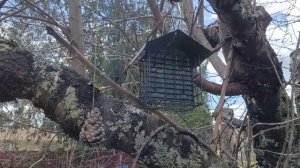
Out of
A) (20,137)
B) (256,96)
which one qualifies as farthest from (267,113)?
(20,137)

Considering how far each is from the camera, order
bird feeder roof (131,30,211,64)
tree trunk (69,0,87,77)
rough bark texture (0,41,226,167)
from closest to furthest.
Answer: rough bark texture (0,41,226,167) → bird feeder roof (131,30,211,64) → tree trunk (69,0,87,77)

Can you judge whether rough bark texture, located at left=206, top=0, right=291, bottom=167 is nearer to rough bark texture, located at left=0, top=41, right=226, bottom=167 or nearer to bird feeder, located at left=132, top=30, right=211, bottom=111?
bird feeder, located at left=132, top=30, right=211, bottom=111

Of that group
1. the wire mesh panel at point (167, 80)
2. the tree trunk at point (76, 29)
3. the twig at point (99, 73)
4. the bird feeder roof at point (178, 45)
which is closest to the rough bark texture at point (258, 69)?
the bird feeder roof at point (178, 45)

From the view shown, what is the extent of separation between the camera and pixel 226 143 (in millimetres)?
2346

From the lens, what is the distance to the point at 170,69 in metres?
1.98

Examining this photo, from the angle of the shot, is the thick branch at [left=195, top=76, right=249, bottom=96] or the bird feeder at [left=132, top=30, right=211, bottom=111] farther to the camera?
the thick branch at [left=195, top=76, right=249, bottom=96]

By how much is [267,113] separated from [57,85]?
3.87 feet

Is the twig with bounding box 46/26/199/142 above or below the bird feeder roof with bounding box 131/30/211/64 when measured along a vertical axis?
below

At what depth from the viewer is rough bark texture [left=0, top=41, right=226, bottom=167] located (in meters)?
1.61

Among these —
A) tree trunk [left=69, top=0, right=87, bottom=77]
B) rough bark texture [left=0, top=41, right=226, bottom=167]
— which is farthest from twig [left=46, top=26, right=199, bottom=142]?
tree trunk [left=69, top=0, right=87, bottom=77]

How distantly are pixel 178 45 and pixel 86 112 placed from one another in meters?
0.56

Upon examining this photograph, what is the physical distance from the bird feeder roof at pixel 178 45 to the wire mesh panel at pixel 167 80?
0.08ft

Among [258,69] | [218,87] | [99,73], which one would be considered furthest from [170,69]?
[218,87]

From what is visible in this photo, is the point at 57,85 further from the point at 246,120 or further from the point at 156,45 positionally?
the point at 246,120
